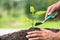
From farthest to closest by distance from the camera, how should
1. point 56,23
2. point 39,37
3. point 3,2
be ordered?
point 3,2 → point 56,23 → point 39,37

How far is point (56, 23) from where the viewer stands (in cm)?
135

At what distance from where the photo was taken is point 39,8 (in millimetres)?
1438

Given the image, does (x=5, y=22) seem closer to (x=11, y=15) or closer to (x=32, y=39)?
(x=11, y=15)

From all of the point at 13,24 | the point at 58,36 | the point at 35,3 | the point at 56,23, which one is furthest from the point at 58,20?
the point at 58,36

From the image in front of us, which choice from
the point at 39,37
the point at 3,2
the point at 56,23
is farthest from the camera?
the point at 3,2

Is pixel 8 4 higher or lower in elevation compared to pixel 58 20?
higher

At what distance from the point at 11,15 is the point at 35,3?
0.60ft

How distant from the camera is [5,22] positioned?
1438 mm

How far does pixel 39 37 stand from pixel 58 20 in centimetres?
60

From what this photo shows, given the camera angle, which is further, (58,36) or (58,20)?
(58,20)

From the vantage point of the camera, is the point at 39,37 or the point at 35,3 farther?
the point at 35,3

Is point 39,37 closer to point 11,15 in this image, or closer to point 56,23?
point 56,23

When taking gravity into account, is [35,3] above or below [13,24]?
above

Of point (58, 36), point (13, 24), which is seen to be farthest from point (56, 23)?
point (58, 36)
